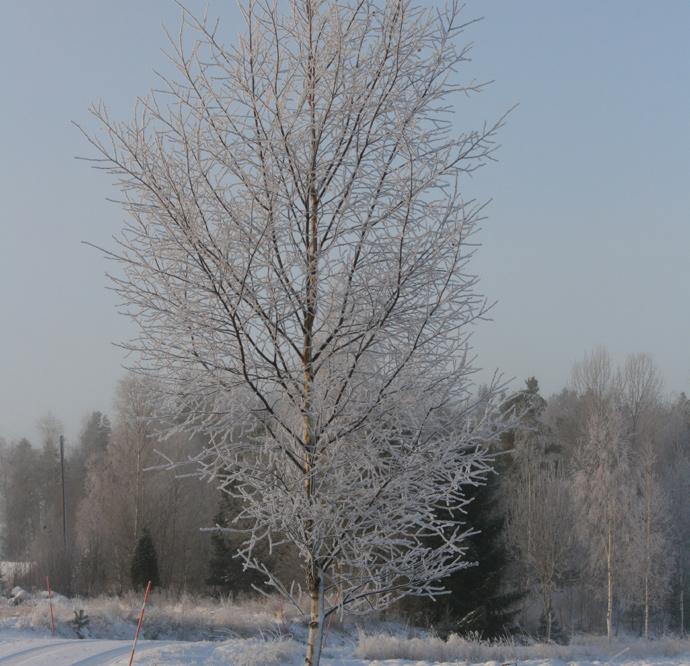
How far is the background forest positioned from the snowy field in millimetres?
5304

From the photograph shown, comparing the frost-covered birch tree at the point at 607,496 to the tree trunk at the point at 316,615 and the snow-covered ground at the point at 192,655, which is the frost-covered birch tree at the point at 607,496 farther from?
the tree trunk at the point at 316,615

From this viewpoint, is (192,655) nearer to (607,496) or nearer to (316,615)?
(316,615)

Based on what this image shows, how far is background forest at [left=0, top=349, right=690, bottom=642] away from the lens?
23.8 metres

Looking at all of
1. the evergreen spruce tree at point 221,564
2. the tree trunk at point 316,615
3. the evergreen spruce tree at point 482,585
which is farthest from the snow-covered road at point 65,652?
the evergreen spruce tree at point 221,564

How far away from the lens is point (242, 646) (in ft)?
38.6

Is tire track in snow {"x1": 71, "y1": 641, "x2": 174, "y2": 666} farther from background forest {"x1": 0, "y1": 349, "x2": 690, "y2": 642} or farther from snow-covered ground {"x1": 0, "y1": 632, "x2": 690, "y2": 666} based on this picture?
background forest {"x1": 0, "y1": 349, "x2": 690, "y2": 642}

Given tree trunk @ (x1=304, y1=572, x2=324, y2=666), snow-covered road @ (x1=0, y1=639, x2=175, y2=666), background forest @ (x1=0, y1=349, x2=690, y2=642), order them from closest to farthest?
1. tree trunk @ (x1=304, y1=572, x2=324, y2=666)
2. snow-covered road @ (x1=0, y1=639, x2=175, y2=666)
3. background forest @ (x1=0, y1=349, x2=690, y2=642)

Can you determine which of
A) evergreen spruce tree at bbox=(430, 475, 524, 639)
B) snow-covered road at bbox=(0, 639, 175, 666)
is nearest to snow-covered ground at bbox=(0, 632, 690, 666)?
snow-covered road at bbox=(0, 639, 175, 666)

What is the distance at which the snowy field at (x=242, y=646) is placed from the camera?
10.7 meters

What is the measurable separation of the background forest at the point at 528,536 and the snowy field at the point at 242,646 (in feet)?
17.4

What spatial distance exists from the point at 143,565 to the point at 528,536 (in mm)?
14120

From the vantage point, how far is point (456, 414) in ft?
17.0

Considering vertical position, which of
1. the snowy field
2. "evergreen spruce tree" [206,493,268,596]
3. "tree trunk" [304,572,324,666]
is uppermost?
"tree trunk" [304,572,324,666]

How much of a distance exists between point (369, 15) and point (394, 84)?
1.64 feet
